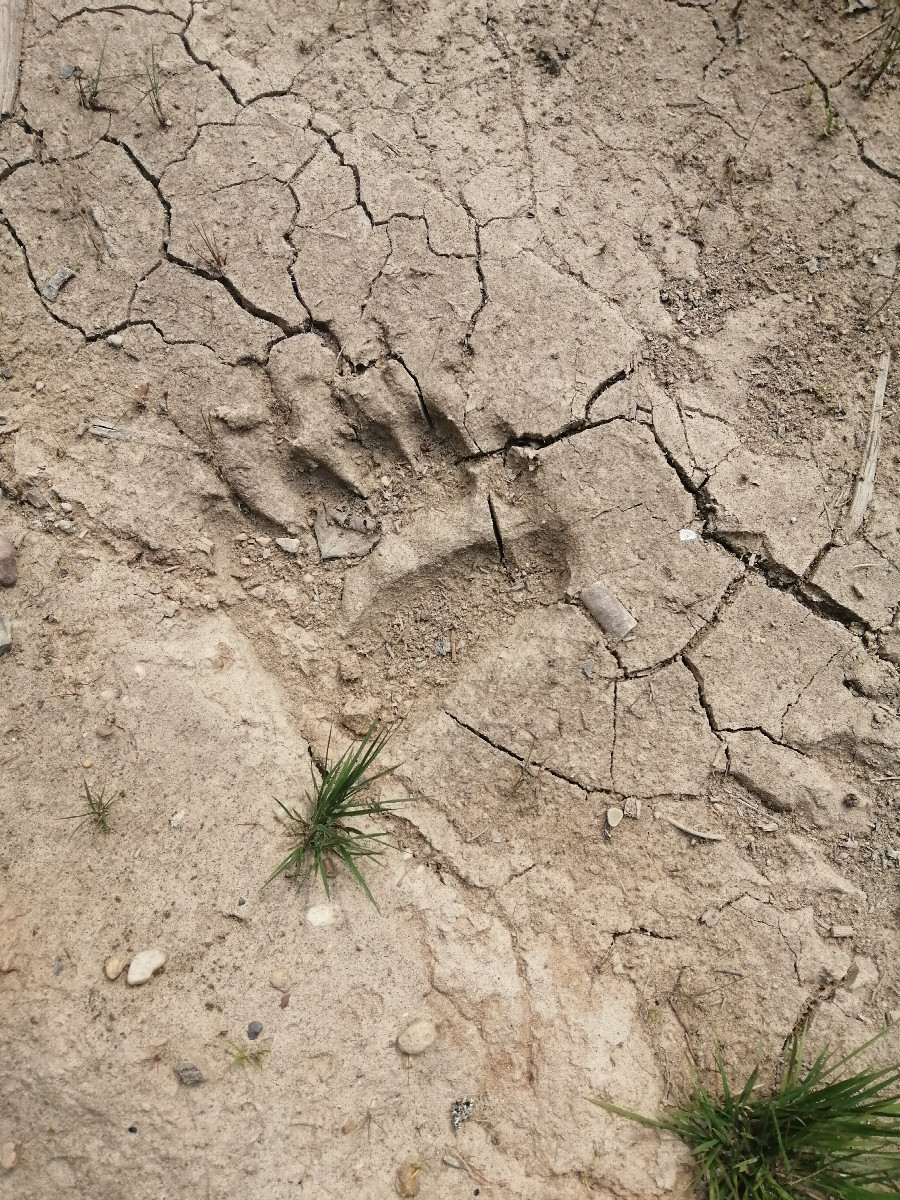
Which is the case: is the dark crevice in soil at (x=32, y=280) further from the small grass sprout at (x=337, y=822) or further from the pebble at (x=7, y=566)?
the small grass sprout at (x=337, y=822)

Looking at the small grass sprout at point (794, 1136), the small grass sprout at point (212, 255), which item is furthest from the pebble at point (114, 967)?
the small grass sprout at point (212, 255)

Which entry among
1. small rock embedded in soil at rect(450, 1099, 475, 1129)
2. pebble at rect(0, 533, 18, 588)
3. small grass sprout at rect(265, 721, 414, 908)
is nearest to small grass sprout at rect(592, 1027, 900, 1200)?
small rock embedded in soil at rect(450, 1099, 475, 1129)

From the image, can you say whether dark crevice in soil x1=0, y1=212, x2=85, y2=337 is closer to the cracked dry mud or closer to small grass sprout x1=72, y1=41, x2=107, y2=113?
the cracked dry mud

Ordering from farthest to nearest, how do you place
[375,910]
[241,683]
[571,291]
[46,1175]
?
[571,291], [241,683], [375,910], [46,1175]

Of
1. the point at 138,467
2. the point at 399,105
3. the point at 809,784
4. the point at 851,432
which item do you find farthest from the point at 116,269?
the point at 809,784

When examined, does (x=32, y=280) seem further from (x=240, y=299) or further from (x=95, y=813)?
(x=95, y=813)

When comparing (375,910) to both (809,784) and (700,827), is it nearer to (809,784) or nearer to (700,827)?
(700,827)
